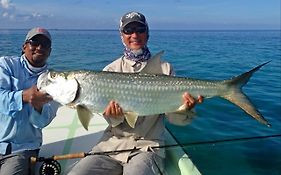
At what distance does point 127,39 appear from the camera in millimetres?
4016

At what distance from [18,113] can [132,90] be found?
3.89ft

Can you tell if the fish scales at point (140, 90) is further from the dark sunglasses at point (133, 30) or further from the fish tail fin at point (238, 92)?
the dark sunglasses at point (133, 30)

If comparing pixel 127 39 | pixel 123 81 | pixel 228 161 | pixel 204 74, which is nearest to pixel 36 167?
pixel 123 81

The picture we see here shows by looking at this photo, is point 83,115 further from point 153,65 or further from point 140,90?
point 153,65

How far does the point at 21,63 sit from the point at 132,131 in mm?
1364

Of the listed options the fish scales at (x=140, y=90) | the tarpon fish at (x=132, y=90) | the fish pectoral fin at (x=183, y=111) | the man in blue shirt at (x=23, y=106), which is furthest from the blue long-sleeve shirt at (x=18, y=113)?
the fish pectoral fin at (x=183, y=111)

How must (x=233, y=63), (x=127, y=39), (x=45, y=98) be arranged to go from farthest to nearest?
(x=233, y=63) < (x=127, y=39) < (x=45, y=98)

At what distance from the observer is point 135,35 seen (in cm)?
395

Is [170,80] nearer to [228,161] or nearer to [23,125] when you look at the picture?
[23,125]

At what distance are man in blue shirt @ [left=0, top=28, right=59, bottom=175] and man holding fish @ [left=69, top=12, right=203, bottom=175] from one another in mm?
580

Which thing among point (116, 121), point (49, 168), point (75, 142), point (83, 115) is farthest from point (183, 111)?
point (75, 142)

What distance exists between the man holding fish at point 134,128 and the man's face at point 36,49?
719 millimetres


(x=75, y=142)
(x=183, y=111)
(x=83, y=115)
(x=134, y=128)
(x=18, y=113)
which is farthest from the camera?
(x=75, y=142)
